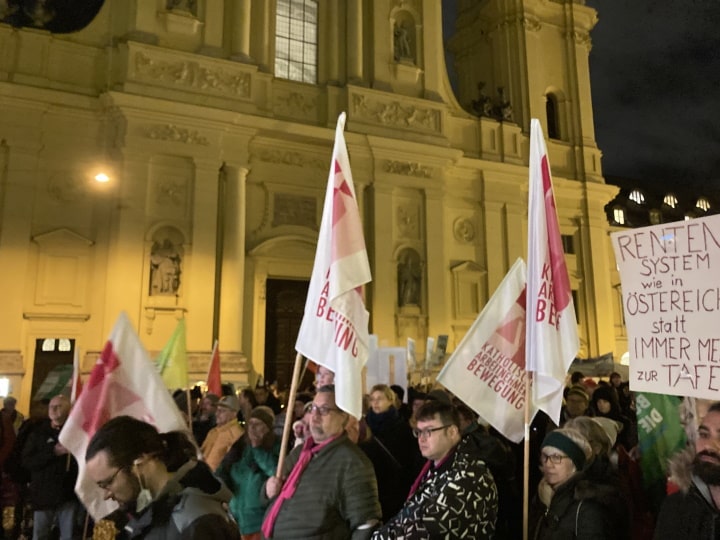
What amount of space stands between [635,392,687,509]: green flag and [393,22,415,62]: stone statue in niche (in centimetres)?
1745

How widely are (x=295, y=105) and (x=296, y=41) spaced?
7.97 feet

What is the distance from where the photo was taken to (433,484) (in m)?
2.92

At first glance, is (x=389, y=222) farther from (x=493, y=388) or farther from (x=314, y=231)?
(x=493, y=388)

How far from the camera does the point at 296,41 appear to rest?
19125 mm

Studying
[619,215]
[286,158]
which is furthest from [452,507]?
[619,215]

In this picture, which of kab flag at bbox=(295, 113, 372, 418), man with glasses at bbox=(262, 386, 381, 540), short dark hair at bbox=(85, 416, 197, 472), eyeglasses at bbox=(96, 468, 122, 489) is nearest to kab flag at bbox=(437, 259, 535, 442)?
kab flag at bbox=(295, 113, 372, 418)

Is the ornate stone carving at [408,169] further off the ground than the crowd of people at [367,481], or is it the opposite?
the ornate stone carving at [408,169]

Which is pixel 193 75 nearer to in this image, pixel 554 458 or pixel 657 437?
pixel 657 437

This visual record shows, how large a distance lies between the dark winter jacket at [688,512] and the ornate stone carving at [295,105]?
54.3 feet

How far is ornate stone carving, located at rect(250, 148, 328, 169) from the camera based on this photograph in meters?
17.8

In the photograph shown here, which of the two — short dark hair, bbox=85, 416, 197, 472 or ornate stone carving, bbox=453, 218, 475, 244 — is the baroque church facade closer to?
ornate stone carving, bbox=453, 218, 475, 244

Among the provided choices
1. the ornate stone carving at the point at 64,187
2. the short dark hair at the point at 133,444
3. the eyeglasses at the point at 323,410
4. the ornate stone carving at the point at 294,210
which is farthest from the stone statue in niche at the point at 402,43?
the short dark hair at the point at 133,444

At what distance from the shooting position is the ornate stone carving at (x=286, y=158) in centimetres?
1781

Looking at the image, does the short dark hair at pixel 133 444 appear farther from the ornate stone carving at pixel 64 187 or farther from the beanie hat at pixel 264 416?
the ornate stone carving at pixel 64 187
